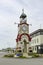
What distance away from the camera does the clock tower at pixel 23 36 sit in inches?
2180

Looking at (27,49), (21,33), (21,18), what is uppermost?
(21,18)

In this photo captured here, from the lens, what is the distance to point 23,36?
185 ft

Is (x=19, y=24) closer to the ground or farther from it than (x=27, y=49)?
farther from it

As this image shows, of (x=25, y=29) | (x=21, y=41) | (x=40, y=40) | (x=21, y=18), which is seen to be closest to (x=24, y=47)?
(x=21, y=41)

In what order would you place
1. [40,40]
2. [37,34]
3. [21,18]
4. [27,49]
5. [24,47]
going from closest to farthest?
1. [24,47]
2. [27,49]
3. [21,18]
4. [40,40]
5. [37,34]

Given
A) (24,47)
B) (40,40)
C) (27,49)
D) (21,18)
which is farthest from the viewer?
(40,40)

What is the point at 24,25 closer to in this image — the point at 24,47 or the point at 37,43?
the point at 24,47

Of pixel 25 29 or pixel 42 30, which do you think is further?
pixel 42 30

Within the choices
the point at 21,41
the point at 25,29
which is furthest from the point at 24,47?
the point at 25,29

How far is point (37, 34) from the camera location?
2965 inches

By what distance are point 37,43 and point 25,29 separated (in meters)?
16.1

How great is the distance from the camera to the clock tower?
55.4 metres

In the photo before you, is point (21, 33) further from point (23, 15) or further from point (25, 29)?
point (23, 15)

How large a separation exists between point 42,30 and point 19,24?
580 inches
